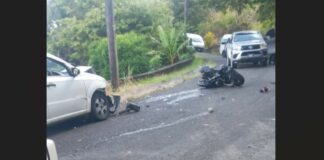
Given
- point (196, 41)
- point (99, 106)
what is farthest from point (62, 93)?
point (196, 41)

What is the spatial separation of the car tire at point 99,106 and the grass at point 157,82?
16cm

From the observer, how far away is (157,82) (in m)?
3.53

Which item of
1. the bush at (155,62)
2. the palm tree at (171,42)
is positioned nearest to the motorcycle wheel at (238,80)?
the palm tree at (171,42)

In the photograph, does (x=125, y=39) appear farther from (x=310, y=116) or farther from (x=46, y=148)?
(x=310, y=116)

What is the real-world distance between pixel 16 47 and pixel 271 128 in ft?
6.18

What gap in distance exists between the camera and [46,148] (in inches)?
101

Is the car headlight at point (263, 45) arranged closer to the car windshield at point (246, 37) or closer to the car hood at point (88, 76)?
the car windshield at point (246, 37)

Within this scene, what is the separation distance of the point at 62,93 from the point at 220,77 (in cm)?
135

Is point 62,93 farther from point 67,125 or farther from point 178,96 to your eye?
point 178,96

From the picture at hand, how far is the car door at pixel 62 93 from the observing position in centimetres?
316

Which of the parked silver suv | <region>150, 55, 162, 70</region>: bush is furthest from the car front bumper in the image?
<region>150, 55, 162, 70</region>: bush

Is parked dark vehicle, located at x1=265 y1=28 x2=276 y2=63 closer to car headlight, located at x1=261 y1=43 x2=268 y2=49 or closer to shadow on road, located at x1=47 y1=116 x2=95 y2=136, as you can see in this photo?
car headlight, located at x1=261 y1=43 x2=268 y2=49

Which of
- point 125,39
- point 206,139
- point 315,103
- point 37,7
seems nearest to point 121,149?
point 206,139

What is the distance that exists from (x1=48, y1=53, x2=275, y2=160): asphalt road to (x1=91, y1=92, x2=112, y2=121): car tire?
0.35 ft
